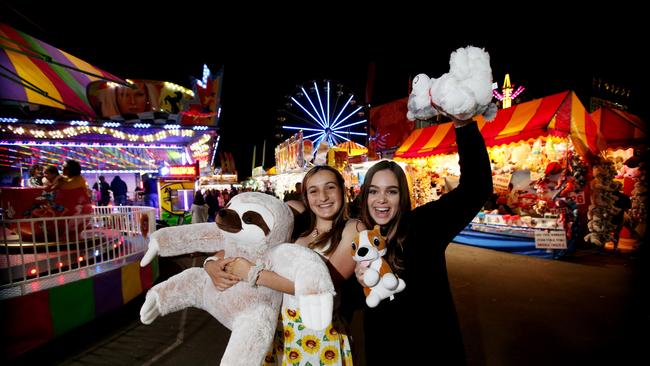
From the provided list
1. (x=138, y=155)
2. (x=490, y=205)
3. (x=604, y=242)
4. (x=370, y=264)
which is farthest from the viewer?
(x=138, y=155)

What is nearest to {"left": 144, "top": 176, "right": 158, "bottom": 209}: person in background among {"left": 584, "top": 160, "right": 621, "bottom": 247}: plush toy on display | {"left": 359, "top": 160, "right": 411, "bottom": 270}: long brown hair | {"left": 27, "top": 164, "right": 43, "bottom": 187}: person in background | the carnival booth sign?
the carnival booth sign

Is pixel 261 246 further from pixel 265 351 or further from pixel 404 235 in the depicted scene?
pixel 404 235

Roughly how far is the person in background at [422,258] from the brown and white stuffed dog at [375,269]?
0.06m

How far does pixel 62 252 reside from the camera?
13.6 feet

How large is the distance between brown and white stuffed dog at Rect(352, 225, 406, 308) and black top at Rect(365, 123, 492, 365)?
12 centimetres

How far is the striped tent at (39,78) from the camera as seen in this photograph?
5.19 m

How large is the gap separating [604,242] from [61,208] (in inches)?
401

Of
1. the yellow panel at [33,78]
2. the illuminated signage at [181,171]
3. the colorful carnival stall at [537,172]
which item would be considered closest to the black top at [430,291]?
the colorful carnival stall at [537,172]

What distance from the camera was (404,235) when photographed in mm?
1372

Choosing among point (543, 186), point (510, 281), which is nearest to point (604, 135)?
point (543, 186)

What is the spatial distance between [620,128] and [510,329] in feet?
21.3

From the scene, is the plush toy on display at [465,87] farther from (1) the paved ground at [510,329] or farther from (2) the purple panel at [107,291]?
(2) the purple panel at [107,291]

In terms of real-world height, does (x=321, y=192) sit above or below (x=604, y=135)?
below

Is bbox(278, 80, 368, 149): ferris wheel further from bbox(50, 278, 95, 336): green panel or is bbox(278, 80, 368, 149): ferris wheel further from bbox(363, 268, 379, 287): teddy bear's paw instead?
bbox(363, 268, 379, 287): teddy bear's paw
